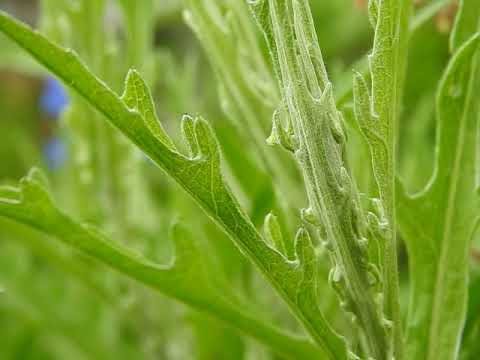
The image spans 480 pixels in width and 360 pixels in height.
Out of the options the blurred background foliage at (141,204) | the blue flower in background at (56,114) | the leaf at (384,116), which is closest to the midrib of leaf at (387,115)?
the leaf at (384,116)

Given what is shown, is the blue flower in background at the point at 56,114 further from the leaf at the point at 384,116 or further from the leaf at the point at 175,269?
the leaf at the point at 384,116

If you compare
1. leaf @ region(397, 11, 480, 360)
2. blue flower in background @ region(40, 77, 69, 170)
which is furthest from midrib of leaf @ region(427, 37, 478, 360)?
blue flower in background @ region(40, 77, 69, 170)

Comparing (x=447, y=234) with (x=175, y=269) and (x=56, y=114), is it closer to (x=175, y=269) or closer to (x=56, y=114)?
(x=175, y=269)

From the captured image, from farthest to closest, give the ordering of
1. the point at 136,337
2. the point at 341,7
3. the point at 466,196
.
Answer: the point at 341,7
the point at 136,337
the point at 466,196

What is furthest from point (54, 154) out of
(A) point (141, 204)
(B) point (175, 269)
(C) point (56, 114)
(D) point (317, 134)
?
(D) point (317, 134)

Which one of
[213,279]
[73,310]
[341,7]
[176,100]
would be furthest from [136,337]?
[341,7]

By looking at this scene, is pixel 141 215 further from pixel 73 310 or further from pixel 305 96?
pixel 305 96
